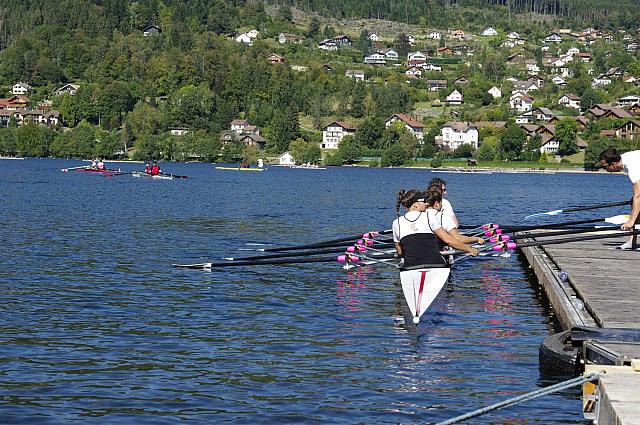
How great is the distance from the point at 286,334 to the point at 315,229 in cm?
2750

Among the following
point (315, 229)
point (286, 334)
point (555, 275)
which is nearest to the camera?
point (286, 334)

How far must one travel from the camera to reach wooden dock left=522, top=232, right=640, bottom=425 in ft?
37.3

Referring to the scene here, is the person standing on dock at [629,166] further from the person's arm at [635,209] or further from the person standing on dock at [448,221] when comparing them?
the person standing on dock at [448,221]

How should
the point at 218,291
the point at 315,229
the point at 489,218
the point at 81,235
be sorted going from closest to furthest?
the point at 218,291 < the point at 81,235 < the point at 315,229 < the point at 489,218

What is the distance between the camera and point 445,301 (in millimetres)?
23875

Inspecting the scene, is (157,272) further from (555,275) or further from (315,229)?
(315,229)

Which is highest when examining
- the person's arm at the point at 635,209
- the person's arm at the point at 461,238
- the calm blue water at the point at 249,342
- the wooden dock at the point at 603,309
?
the person's arm at the point at 635,209

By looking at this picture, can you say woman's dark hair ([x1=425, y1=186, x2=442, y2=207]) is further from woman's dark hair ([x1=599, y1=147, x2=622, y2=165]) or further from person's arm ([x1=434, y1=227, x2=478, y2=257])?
woman's dark hair ([x1=599, y1=147, x2=622, y2=165])

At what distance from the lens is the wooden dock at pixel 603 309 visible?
448 inches

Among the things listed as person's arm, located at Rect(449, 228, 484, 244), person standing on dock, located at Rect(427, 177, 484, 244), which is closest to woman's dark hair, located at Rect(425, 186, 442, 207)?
person standing on dock, located at Rect(427, 177, 484, 244)

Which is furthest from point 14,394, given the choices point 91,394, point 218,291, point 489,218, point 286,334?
point 489,218

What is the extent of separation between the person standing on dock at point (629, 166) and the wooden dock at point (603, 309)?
140cm

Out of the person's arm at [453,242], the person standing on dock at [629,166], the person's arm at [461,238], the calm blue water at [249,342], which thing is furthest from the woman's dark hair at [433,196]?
the person standing on dock at [629,166]

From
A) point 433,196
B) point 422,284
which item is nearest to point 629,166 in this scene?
point 433,196
